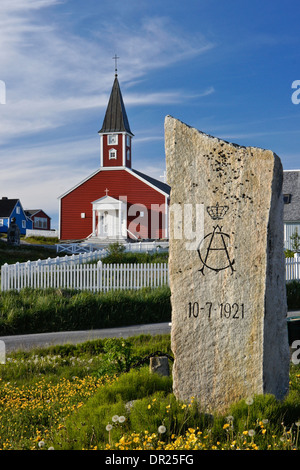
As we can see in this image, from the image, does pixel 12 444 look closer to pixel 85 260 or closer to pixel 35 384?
pixel 35 384

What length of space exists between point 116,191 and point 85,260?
19142mm

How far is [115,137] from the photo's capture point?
39438 millimetres

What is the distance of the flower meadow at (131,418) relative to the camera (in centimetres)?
399

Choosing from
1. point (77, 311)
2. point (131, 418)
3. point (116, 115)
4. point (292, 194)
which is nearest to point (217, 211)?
point (131, 418)

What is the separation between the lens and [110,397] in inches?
195

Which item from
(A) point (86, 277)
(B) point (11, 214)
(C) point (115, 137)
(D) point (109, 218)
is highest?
(C) point (115, 137)

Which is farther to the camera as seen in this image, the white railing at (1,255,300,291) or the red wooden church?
the red wooden church

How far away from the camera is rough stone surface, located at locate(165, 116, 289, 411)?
487 centimetres

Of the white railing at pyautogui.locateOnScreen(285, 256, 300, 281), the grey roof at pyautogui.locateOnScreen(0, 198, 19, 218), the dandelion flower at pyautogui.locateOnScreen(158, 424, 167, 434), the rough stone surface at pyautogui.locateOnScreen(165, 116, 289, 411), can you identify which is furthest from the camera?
the grey roof at pyautogui.locateOnScreen(0, 198, 19, 218)

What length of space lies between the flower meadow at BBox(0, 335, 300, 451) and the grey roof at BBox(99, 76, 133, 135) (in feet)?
113

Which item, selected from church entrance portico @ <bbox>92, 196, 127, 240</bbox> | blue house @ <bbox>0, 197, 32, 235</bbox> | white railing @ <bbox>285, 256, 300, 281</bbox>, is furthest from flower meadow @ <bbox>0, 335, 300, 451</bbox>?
blue house @ <bbox>0, 197, 32, 235</bbox>

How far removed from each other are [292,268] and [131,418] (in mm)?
14062

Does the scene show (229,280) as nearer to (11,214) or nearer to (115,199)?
(115,199)

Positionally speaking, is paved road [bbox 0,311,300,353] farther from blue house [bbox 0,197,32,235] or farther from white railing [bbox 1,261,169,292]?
blue house [bbox 0,197,32,235]
